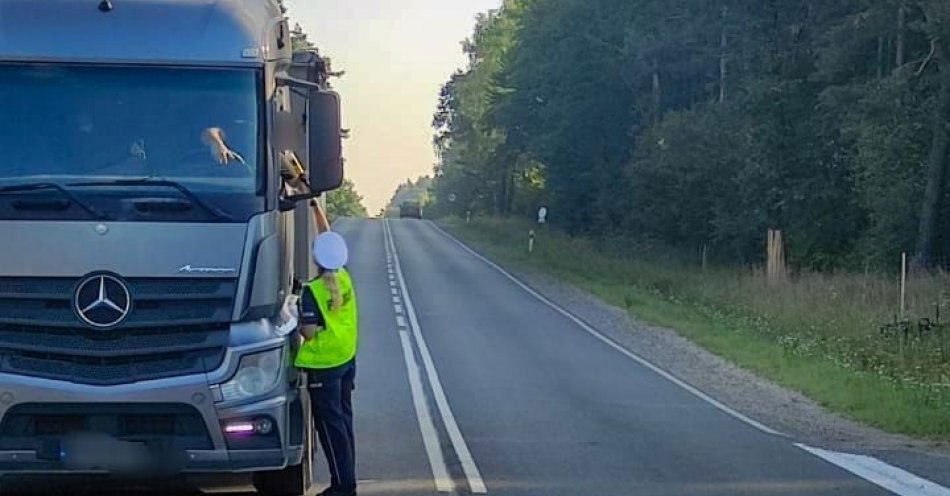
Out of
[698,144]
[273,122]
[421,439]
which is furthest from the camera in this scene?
[698,144]

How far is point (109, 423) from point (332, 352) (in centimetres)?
157

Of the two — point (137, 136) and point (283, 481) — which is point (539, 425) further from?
point (137, 136)

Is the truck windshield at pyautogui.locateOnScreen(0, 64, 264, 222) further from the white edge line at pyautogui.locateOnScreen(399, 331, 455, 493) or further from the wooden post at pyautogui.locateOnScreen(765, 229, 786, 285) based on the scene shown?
the wooden post at pyautogui.locateOnScreen(765, 229, 786, 285)

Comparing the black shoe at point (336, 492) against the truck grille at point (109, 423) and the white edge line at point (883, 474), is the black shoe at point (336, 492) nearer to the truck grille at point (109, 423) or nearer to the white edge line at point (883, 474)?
the truck grille at point (109, 423)

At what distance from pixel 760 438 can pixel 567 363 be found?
763 centimetres

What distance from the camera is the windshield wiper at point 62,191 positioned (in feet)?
26.9

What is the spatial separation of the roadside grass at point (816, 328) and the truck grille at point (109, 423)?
9062 millimetres

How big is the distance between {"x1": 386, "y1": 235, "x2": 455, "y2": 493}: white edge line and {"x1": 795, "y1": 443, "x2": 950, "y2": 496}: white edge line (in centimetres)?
329

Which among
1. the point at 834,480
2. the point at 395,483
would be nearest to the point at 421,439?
the point at 395,483

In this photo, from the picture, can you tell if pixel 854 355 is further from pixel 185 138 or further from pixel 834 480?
pixel 185 138

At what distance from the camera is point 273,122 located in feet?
28.5

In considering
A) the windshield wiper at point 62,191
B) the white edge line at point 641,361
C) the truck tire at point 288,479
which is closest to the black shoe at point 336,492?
the truck tire at point 288,479

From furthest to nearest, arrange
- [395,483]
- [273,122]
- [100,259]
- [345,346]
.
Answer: [395,483] < [345,346] < [273,122] < [100,259]

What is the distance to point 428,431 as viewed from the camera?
550 inches
